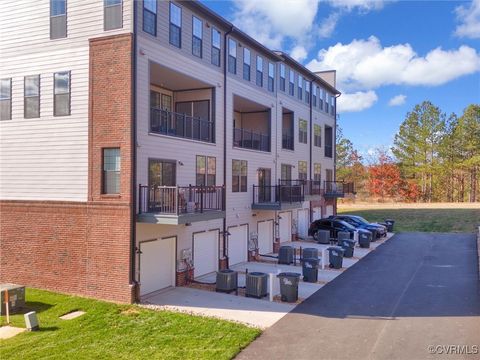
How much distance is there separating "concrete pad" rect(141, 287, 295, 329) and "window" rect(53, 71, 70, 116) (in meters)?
7.36

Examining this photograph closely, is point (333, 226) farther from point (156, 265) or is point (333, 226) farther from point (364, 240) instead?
point (156, 265)

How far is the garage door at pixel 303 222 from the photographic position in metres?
29.7

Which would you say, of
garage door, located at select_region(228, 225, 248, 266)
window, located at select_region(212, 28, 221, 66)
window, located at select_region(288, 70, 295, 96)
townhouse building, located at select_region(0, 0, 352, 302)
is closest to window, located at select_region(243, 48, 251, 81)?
townhouse building, located at select_region(0, 0, 352, 302)

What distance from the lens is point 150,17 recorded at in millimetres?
14938

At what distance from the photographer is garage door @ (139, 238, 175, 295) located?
1460 centimetres

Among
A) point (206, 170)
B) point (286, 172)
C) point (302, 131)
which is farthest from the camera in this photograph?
point (302, 131)

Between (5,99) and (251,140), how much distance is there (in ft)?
39.2

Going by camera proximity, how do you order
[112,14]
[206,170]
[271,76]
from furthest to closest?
[271,76], [206,170], [112,14]

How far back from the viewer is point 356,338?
1087 centimetres

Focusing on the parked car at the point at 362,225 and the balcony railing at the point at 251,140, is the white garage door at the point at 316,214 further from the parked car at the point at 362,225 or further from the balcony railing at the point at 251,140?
the balcony railing at the point at 251,140

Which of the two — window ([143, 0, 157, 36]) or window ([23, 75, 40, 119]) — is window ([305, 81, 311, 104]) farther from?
window ([23, 75, 40, 119])

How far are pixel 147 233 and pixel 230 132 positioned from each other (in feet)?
24.6

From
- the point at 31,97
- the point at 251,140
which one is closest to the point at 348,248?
the point at 251,140

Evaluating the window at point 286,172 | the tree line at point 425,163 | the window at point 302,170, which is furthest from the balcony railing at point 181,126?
the tree line at point 425,163
